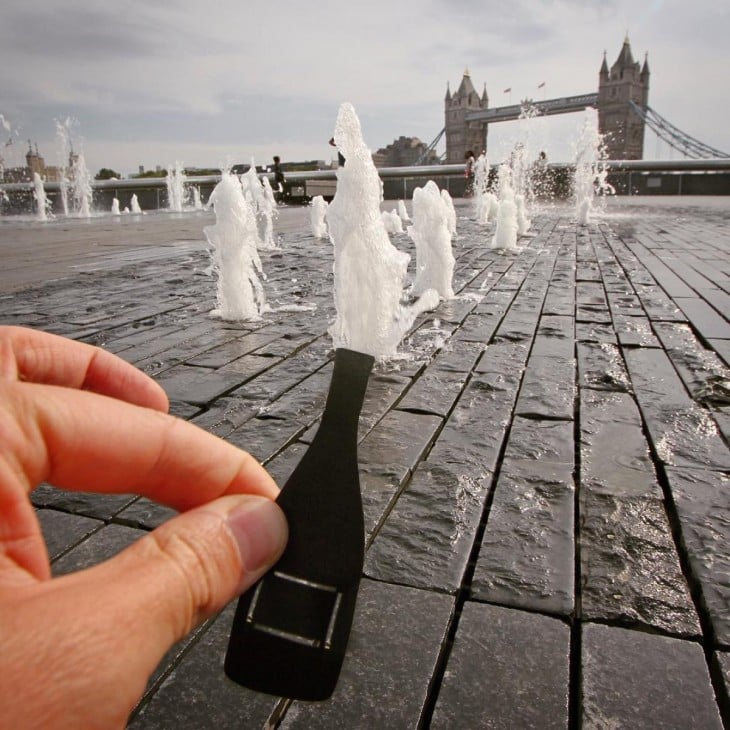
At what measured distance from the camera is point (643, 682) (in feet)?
4.45

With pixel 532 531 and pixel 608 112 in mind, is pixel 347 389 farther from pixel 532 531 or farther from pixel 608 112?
pixel 608 112

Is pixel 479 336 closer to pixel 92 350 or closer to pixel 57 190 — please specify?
pixel 92 350

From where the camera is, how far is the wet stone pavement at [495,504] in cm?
133

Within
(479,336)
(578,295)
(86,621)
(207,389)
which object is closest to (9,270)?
(207,389)

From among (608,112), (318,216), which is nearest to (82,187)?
(318,216)

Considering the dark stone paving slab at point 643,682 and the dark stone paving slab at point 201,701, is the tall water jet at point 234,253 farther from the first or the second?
the dark stone paving slab at point 643,682

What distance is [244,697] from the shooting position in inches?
52.2

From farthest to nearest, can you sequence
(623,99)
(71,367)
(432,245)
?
(623,99) → (432,245) → (71,367)

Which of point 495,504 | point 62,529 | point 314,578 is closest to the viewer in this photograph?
point 314,578

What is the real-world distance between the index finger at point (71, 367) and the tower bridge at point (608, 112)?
260 feet

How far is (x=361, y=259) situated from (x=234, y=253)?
1.70 metres

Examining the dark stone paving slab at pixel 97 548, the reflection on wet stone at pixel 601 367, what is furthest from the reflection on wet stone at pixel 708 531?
the dark stone paving slab at pixel 97 548

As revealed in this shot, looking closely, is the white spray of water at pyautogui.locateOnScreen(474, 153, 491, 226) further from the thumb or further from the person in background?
the thumb

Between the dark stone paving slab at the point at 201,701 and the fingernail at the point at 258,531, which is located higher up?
the fingernail at the point at 258,531
